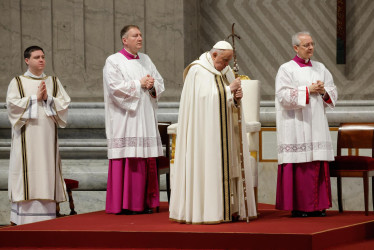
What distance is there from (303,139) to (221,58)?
1242mm

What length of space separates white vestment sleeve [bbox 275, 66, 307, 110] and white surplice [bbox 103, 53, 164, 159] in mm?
1205

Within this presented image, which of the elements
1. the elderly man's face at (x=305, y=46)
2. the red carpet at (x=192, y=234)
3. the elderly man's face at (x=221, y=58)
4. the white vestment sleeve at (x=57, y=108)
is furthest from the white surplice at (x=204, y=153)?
the white vestment sleeve at (x=57, y=108)

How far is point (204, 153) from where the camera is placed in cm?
640

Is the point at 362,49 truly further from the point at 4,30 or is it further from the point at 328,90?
the point at 4,30

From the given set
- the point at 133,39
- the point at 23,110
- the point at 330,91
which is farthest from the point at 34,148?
the point at 330,91

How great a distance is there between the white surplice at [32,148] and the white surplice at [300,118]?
2166 millimetres

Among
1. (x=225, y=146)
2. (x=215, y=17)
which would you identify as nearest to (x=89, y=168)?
(x=215, y=17)

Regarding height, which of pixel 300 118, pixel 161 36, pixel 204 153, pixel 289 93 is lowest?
pixel 204 153

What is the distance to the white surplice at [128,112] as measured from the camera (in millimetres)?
7477

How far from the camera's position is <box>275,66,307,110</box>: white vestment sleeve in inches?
279

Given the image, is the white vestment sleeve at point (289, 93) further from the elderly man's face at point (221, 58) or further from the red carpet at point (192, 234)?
the red carpet at point (192, 234)

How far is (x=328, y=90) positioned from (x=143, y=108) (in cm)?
172

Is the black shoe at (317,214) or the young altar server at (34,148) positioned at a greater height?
the young altar server at (34,148)

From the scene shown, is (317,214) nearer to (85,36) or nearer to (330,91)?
(330,91)
